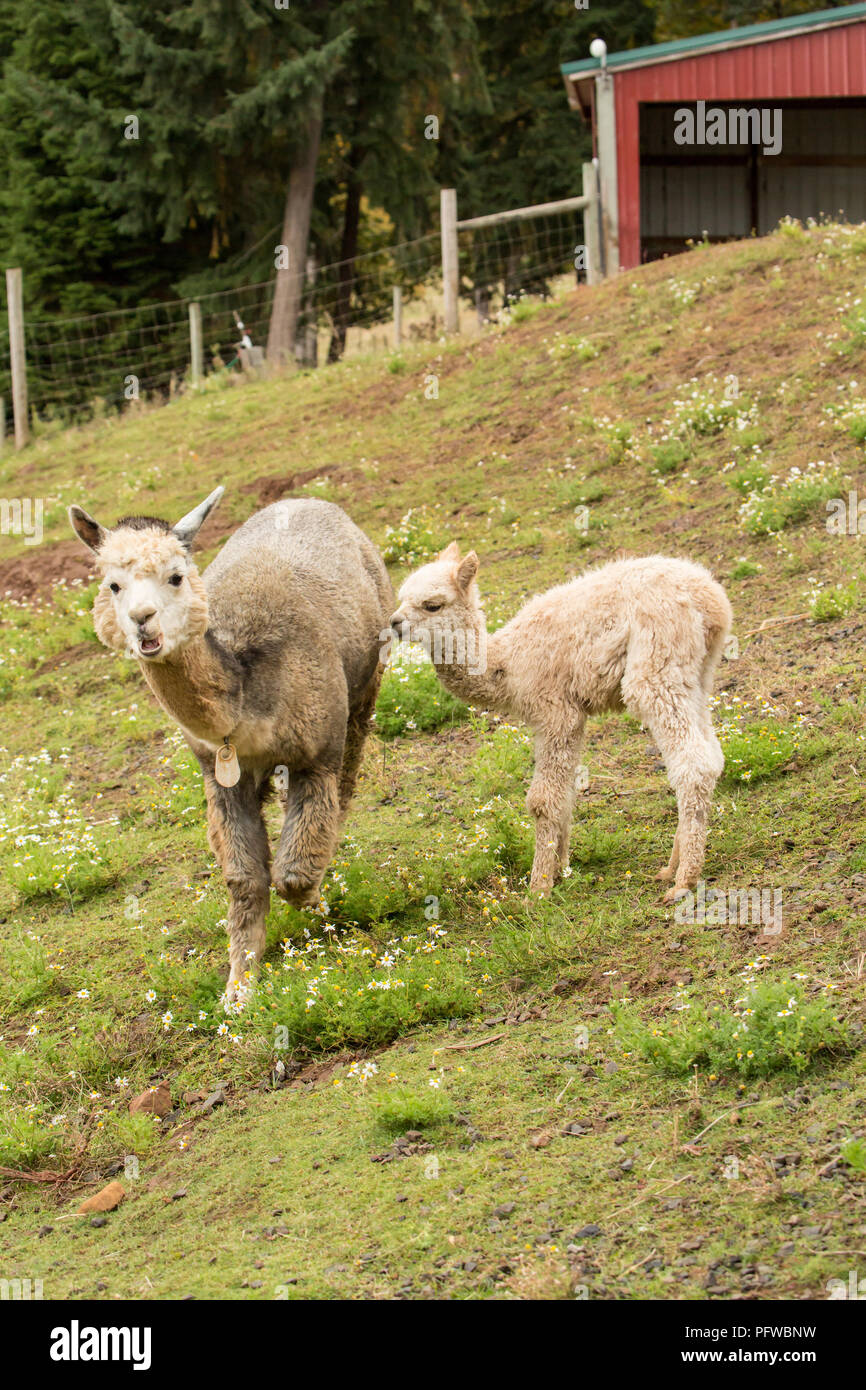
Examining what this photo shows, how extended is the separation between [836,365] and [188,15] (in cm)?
1490

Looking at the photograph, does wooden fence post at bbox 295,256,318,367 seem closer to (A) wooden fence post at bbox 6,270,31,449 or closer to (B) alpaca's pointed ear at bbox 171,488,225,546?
(A) wooden fence post at bbox 6,270,31,449

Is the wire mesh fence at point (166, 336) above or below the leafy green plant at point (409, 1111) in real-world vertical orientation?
above

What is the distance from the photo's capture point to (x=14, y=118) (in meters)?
25.9

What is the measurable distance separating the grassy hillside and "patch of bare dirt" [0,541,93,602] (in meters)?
1.04

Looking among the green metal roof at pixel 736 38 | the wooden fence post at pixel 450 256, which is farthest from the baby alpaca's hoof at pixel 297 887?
the green metal roof at pixel 736 38

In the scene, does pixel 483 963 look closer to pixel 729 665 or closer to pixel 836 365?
pixel 729 665

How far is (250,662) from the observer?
21.0 feet

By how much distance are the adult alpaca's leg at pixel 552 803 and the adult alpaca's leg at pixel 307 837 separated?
0.98 metres

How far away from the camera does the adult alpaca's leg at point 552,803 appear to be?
661 cm

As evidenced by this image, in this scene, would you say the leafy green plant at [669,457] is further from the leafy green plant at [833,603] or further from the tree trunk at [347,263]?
the tree trunk at [347,263]

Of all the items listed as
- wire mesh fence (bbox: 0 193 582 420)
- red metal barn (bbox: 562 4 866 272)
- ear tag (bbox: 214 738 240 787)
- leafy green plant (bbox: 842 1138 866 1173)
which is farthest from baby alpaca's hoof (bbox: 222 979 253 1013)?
wire mesh fence (bbox: 0 193 582 420)

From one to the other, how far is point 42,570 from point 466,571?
8.71m

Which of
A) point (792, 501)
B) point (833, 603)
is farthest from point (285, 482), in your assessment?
point (833, 603)

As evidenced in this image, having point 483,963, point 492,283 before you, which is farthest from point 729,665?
point 492,283
